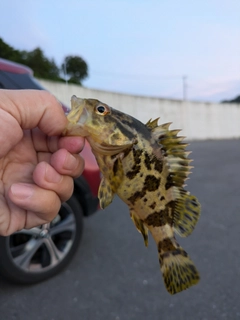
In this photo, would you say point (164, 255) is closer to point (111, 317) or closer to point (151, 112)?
point (111, 317)

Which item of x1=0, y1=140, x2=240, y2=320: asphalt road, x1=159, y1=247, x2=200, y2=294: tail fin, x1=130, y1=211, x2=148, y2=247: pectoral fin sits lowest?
x1=0, y1=140, x2=240, y2=320: asphalt road

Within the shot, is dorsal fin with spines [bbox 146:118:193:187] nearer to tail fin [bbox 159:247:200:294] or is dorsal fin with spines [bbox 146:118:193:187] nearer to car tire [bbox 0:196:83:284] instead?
tail fin [bbox 159:247:200:294]

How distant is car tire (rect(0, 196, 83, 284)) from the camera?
301cm

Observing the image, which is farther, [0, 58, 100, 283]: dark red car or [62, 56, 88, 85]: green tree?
[0, 58, 100, 283]: dark red car

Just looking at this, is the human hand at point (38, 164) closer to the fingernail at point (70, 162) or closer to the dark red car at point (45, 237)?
the fingernail at point (70, 162)

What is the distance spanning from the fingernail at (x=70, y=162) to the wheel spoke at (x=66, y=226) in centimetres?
184

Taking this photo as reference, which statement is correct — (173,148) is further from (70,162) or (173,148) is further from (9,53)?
(9,53)

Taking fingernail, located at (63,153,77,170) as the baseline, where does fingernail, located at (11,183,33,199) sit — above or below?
below

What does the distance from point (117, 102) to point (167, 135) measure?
19.5 metres

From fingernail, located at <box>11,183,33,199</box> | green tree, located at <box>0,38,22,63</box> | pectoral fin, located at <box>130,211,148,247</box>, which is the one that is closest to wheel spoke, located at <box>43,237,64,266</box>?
fingernail, located at <box>11,183,33,199</box>

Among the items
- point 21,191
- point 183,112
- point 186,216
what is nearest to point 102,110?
point 21,191

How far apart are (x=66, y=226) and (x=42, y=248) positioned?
318 millimetres

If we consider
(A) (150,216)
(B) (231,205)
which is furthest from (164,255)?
(B) (231,205)

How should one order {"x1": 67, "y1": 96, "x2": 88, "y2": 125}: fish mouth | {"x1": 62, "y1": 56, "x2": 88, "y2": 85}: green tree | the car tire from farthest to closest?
the car tire, {"x1": 62, "y1": 56, "x2": 88, "y2": 85}: green tree, {"x1": 67, "y1": 96, "x2": 88, "y2": 125}: fish mouth
